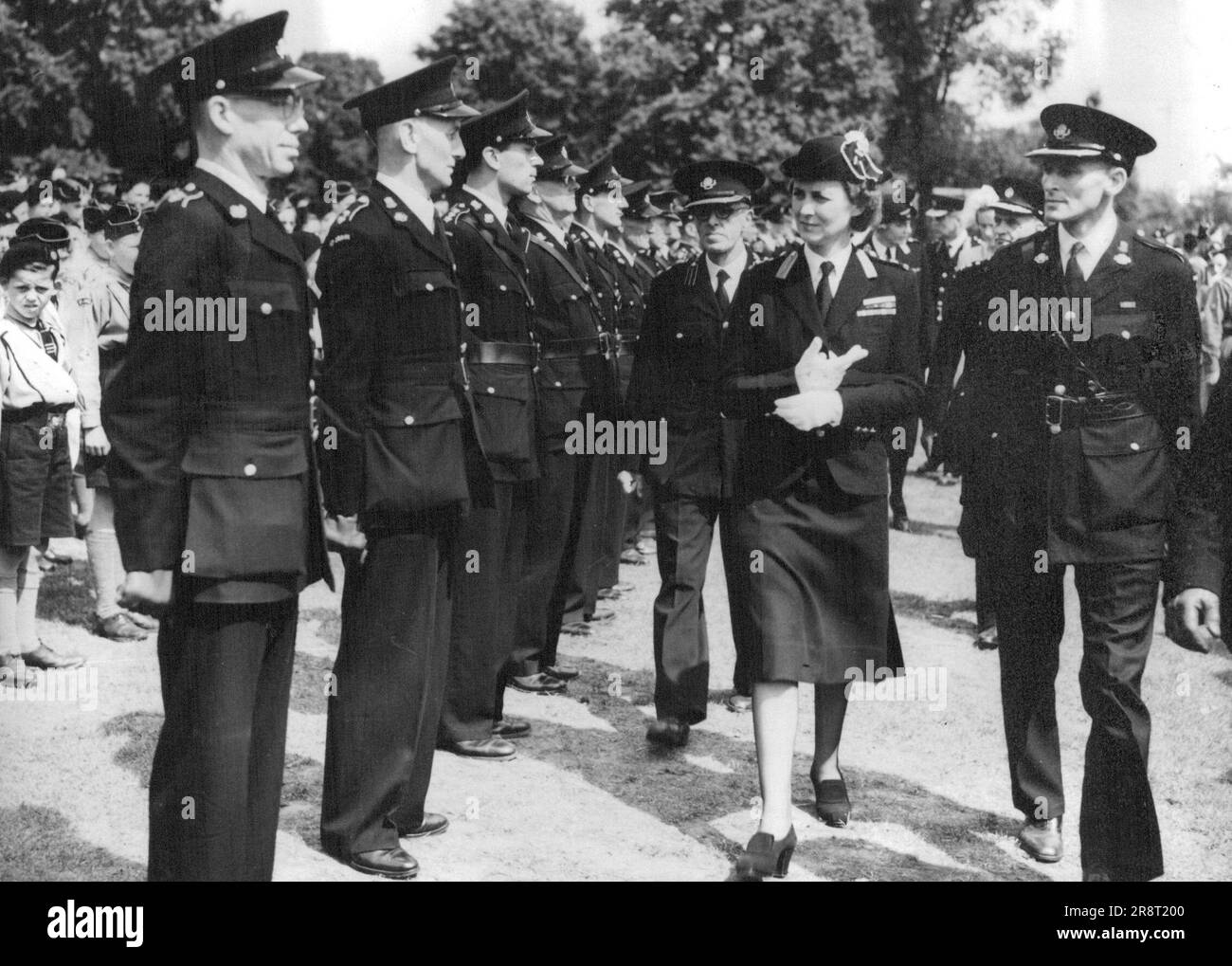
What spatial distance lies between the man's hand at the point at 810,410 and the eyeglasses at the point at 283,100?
179 cm

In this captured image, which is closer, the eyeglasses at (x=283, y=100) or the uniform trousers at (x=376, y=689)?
the eyeglasses at (x=283, y=100)

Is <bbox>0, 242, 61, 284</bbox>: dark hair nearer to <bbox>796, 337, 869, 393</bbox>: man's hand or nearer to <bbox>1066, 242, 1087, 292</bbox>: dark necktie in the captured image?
<bbox>796, 337, 869, 393</bbox>: man's hand

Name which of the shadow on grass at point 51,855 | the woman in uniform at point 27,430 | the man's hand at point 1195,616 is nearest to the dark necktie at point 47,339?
the woman in uniform at point 27,430

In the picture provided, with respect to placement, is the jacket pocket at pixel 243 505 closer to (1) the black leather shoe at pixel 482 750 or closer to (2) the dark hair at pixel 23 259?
(1) the black leather shoe at pixel 482 750

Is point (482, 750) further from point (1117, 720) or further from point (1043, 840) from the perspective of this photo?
point (1117, 720)

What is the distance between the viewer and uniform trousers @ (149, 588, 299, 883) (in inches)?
160

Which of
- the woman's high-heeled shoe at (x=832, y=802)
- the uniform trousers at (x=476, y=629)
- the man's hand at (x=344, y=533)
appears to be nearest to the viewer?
the man's hand at (x=344, y=533)

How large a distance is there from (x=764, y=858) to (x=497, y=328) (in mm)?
2578

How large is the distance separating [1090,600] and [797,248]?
5.33 ft

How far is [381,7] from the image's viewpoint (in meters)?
6.07

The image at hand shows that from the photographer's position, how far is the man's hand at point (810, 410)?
5.00 meters

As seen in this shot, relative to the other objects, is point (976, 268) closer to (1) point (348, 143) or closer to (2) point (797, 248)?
(2) point (797, 248)

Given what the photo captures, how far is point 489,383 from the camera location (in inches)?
253
